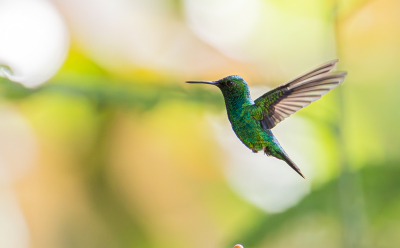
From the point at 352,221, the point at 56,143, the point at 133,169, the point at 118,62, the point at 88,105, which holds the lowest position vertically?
the point at 352,221

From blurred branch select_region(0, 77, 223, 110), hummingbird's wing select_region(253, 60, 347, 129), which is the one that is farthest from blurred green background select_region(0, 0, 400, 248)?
hummingbird's wing select_region(253, 60, 347, 129)

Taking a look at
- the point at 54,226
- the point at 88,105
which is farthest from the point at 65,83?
the point at 54,226

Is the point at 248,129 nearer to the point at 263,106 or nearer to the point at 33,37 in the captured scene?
the point at 263,106

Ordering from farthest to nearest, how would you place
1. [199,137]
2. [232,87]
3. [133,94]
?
[199,137], [133,94], [232,87]

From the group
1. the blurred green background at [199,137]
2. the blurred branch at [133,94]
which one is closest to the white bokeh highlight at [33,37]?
the blurred green background at [199,137]

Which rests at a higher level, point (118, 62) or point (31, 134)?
point (118, 62)

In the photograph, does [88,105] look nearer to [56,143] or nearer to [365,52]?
[56,143]

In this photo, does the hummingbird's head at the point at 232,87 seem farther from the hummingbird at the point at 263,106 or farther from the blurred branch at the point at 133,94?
the blurred branch at the point at 133,94

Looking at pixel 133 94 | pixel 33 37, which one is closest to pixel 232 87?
pixel 133 94
